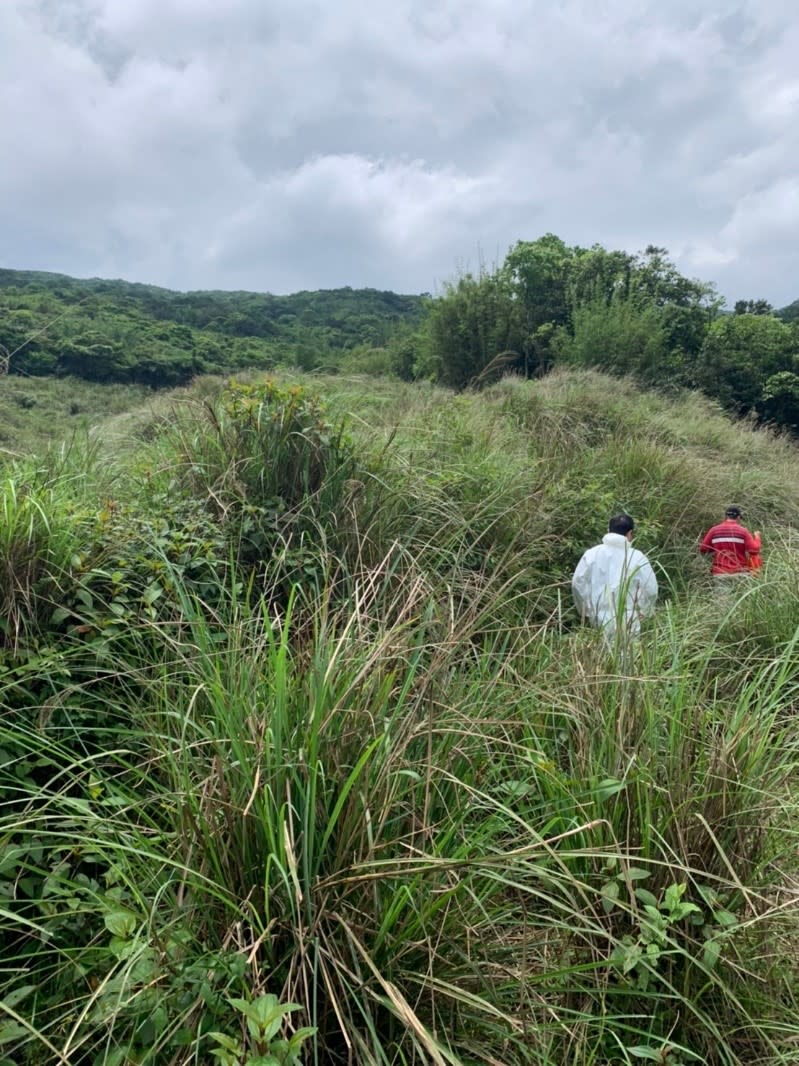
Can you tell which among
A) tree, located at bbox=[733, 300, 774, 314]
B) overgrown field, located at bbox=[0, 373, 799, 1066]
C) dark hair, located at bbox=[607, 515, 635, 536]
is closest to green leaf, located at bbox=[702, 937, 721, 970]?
overgrown field, located at bbox=[0, 373, 799, 1066]

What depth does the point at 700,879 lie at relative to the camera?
165 cm

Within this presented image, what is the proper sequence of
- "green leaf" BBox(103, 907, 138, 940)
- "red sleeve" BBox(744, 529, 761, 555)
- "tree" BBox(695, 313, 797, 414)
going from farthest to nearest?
"tree" BBox(695, 313, 797, 414) < "red sleeve" BBox(744, 529, 761, 555) < "green leaf" BBox(103, 907, 138, 940)

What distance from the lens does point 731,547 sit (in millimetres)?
5270

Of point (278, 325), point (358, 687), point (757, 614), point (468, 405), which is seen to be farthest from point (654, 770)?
point (278, 325)

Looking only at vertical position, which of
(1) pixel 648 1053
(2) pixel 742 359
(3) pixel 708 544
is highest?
(2) pixel 742 359

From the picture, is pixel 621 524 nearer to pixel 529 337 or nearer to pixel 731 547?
pixel 731 547

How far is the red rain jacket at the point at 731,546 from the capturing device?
16.8 feet

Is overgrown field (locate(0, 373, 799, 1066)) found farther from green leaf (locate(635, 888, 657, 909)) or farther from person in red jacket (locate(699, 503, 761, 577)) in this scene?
person in red jacket (locate(699, 503, 761, 577))

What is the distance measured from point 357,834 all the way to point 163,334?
21.9 metres

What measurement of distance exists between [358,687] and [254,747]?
318 millimetres

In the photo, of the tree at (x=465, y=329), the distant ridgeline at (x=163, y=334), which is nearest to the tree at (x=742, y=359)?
the tree at (x=465, y=329)

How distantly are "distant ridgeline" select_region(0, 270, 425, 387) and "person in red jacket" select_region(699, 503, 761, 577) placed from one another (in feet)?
16.0

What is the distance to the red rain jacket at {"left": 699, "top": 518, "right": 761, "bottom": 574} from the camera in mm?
5109

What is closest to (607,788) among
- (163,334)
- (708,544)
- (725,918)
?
(725,918)
